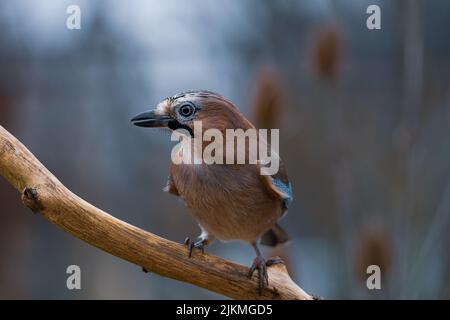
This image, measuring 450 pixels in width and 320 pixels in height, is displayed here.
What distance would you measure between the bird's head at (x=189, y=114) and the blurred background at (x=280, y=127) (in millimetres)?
901

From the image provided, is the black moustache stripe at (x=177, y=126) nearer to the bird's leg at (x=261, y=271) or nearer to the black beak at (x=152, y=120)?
the black beak at (x=152, y=120)

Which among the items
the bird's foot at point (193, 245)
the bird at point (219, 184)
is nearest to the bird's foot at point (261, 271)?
the bird at point (219, 184)

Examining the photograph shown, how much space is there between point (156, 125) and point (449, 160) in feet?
5.92

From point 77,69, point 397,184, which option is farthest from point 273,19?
point 77,69

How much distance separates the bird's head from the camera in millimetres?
2637

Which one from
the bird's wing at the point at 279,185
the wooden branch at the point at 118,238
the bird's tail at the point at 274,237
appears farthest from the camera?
the bird's tail at the point at 274,237

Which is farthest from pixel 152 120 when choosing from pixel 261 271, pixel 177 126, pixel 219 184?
pixel 261 271

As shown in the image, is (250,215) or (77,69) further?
(77,69)

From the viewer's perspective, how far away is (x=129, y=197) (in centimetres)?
549

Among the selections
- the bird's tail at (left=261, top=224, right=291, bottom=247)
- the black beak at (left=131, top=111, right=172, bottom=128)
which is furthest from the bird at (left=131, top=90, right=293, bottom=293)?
the bird's tail at (left=261, top=224, right=291, bottom=247)

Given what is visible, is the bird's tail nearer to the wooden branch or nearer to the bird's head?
the wooden branch

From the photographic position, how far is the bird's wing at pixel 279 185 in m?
2.79

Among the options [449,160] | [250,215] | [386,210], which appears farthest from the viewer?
[386,210]
